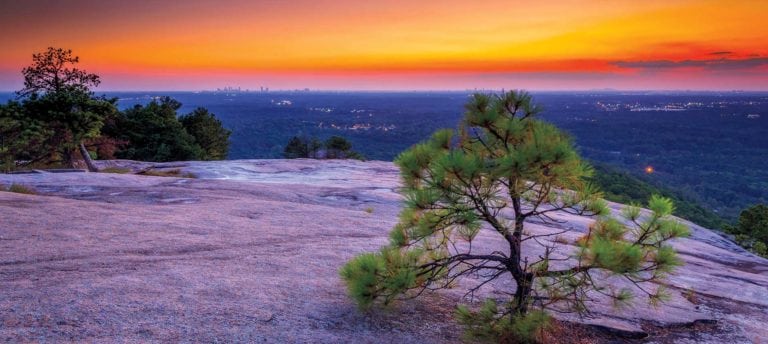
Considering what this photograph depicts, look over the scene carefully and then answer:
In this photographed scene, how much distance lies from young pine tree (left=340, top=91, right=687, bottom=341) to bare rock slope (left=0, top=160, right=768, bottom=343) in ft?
2.47

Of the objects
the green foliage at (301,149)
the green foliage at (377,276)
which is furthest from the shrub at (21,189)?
the green foliage at (301,149)

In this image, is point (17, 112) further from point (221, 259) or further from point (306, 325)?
point (306, 325)

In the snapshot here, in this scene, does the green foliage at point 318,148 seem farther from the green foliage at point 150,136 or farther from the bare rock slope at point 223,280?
the bare rock slope at point 223,280

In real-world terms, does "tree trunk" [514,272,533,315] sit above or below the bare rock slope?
above

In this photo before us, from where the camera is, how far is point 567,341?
21.6 ft

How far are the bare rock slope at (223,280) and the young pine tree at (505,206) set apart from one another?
2.47 feet

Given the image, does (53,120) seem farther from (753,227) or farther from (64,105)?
(753,227)

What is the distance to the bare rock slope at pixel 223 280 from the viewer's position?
6.00 m

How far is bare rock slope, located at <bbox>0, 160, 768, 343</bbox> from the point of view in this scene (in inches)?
236

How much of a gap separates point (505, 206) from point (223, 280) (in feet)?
15.0

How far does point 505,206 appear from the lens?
17.7 ft

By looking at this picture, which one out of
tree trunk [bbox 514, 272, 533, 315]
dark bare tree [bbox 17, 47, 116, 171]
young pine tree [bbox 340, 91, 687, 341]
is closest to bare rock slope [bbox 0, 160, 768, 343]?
young pine tree [bbox 340, 91, 687, 341]

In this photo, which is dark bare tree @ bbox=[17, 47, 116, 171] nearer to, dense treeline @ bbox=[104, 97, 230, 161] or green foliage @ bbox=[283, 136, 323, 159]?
dense treeline @ bbox=[104, 97, 230, 161]

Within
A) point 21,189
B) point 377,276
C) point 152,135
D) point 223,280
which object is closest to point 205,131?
point 152,135
